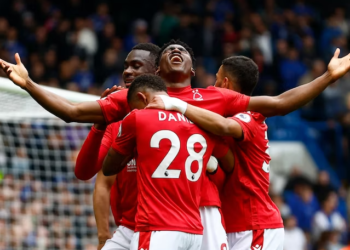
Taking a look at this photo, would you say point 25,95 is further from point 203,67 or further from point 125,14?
point 125,14

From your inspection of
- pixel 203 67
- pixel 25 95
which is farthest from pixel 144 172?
pixel 203 67

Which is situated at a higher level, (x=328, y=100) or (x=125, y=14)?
(x=125, y=14)

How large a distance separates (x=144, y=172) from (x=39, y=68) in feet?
26.4

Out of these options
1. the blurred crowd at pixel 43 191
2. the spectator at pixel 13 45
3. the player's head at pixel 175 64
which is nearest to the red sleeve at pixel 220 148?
the player's head at pixel 175 64

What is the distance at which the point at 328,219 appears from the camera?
11.9 meters

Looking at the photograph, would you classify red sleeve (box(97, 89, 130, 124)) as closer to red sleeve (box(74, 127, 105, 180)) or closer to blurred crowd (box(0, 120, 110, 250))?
red sleeve (box(74, 127, 105, 180))

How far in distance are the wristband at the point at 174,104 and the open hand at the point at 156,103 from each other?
0.02 metres

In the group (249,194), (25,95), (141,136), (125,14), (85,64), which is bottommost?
(249,194)

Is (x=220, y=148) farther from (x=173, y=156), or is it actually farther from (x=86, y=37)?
(x=86, y=37)

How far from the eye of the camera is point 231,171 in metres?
5.36

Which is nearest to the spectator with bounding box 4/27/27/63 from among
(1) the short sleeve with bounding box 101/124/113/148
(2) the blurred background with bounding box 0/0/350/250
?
(2) the blurred background with bounding box 0/0/350/250

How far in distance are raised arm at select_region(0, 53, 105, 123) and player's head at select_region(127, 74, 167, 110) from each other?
27 centimetres

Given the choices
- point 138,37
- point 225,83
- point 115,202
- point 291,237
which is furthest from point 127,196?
point 138,37

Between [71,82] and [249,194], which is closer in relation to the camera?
[249,194]
